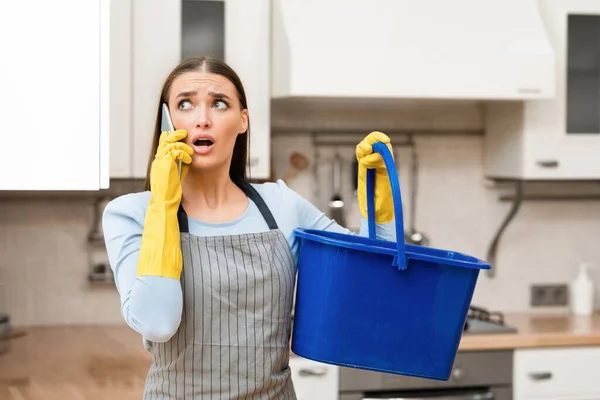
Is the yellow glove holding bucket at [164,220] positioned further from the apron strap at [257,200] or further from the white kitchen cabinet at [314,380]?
the white kitchen cabinet at [314,380]

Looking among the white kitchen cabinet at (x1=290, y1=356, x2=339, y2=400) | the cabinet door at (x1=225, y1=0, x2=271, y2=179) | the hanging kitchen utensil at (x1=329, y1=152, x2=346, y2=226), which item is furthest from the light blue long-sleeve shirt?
the hanging kitchen utensil at (x1=329, y1=152, x2=346, y2=226)

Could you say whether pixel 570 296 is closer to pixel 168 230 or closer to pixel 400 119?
pixel 400 119

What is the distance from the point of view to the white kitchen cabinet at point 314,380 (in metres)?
3.06

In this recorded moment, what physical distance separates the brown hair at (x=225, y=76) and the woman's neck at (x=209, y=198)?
0.08 metres

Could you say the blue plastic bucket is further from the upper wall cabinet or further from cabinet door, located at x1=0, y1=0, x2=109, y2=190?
the upper wall cabinet

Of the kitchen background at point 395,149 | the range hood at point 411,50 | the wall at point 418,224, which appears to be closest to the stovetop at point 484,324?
the kitchen background at point 395,149

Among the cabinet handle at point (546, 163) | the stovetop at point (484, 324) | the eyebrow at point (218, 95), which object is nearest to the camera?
the eyebrow at point (218, 95)

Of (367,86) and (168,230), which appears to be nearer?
(168,230)

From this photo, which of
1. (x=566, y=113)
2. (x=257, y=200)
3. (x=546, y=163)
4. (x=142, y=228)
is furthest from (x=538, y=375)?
(x=142, y=228)

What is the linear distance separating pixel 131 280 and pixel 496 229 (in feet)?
8.15

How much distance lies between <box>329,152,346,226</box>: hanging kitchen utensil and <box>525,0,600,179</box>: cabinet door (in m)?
0.69

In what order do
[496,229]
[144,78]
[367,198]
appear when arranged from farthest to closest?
1. [496,229]
2. [144,78]
3. [367,198]

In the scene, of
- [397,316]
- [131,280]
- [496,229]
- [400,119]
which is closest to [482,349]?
[496,229]

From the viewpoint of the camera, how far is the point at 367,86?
316 cm
